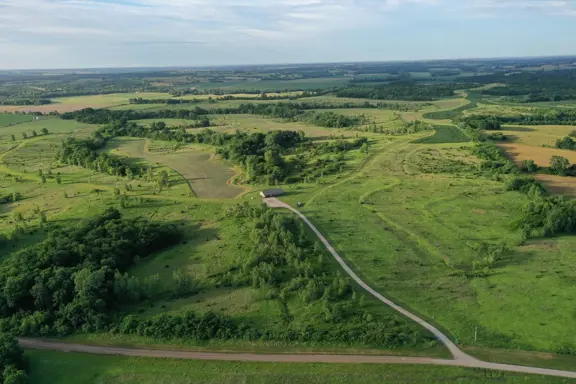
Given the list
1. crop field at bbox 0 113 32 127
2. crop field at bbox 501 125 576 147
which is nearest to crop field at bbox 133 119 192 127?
crop field at bbox 0 113 32 127

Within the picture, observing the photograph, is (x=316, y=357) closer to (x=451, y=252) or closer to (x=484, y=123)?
(x=451, y=252)

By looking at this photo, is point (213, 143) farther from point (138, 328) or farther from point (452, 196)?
point (138, 328)

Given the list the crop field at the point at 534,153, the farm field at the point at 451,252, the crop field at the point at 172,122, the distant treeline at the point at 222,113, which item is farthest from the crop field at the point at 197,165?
the crop field at the point at 534,153

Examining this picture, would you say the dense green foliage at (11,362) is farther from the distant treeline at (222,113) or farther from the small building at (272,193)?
the distant treeline at (222,113)

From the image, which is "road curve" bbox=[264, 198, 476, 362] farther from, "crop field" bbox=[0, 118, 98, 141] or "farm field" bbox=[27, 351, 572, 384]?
"crop field" bbox=[0, 118, 98, 141]

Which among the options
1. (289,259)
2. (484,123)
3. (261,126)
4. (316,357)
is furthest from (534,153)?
(316,357)

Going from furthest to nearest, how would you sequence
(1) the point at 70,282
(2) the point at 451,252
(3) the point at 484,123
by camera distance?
(3) the point at 484,123 → (2) the point at 451,252 → (1) the point at 70,282
